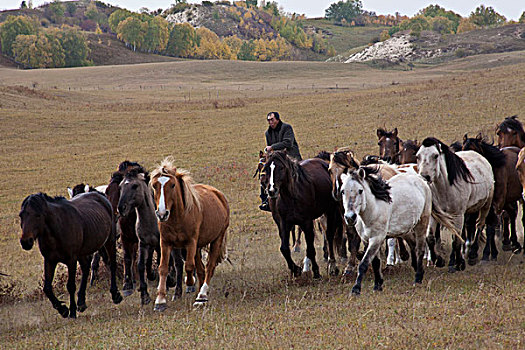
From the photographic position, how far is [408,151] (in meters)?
11.4

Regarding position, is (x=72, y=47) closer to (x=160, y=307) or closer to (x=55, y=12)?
(x=55, y=12)

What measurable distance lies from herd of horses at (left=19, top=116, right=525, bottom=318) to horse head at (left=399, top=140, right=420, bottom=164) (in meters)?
0.02

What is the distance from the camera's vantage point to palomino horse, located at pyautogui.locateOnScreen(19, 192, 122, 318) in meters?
7.59

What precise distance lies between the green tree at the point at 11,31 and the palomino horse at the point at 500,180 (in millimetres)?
126220

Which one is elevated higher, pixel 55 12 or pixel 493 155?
pixel 55 12

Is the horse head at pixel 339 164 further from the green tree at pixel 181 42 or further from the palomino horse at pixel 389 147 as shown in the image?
the green tree at pixel 181 42

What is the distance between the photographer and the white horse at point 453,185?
9.18 meters

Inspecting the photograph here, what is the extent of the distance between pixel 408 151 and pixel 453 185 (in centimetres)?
208

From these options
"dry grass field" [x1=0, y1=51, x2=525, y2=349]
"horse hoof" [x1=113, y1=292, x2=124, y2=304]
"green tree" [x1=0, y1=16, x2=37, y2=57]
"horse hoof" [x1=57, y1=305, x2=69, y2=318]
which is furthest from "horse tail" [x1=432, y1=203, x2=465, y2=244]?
"green tree" [x1=0, y1=16, x2=37, y2=57]

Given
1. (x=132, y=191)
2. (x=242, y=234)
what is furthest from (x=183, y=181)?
(x=242, y=234)

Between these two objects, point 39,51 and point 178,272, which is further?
point 39,51

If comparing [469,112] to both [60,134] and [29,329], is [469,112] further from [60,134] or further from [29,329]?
[29,329]

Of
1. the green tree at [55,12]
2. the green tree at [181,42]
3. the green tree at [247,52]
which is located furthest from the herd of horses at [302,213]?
the green tree at [55,12]

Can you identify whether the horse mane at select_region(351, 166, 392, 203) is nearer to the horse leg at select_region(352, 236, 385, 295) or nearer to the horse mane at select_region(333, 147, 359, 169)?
the horse leg at select_region(352, 236, 385, 295)
